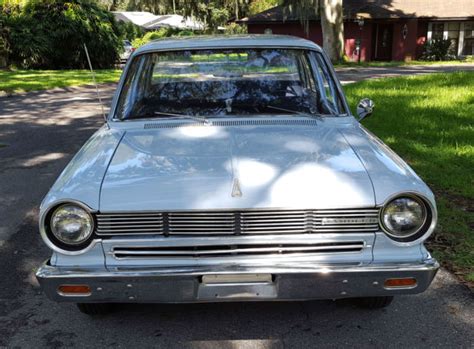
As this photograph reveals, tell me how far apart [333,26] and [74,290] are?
25.6 m

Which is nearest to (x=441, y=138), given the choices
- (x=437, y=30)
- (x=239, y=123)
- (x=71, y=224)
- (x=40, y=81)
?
(x=239, y=123)

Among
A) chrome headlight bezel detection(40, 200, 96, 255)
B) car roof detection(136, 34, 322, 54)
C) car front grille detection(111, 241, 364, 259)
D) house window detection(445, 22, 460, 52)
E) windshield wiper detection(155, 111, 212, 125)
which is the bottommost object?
house window detection(445, 22, 460, 52)

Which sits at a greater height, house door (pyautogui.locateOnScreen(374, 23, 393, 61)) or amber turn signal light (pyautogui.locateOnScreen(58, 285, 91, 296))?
amber turn signal light (pyautogui.locateOnScreen(58, 285, 91, 296))

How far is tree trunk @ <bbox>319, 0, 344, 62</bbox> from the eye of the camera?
26.0 metres

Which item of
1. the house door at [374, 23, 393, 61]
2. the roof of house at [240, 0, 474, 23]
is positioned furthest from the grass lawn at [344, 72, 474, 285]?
the house door at [374, 23, 393, 61]

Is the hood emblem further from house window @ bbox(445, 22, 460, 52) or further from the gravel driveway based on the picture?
house window @ bbox(445, 22, 460, 52)

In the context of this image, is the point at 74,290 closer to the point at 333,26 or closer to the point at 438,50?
the point at 333,26

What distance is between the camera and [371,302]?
313 cm

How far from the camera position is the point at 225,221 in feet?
8.30

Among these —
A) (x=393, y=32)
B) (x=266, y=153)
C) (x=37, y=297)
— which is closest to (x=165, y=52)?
(x=266, y=153)

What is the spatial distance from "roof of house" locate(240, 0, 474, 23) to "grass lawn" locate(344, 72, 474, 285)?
64.7ft

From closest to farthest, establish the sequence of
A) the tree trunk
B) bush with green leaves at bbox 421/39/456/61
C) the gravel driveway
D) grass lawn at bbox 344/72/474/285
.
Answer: the gravel driveway
grass lawn at bbox 344/72/474/285
the tree trunk
bush with green leaves at bbox 421/39/456/61

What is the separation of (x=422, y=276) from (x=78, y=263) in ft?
5.59

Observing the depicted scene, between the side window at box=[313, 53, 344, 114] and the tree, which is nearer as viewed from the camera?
the side window at box=[313, 53, 344, 114]
